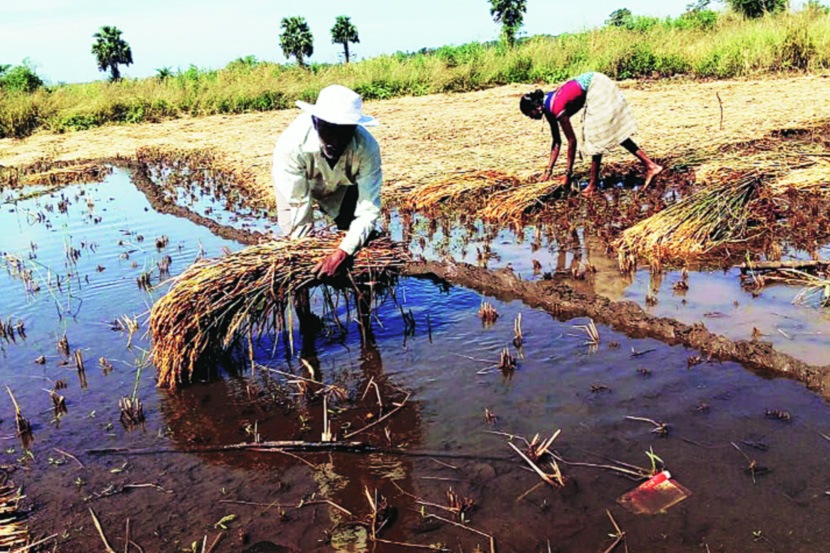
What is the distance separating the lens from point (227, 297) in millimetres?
4387

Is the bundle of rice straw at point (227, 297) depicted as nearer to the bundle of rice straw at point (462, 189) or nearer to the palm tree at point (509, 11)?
the bundle of rice straw at point (462, 189)

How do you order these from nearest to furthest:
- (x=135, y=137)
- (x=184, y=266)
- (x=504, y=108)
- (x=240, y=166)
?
(x=184, y=266), (x=240, y=166), (x=504, y=108), (x=135, y=137)

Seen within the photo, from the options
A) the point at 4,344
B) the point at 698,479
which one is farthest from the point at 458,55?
the point at 698,479

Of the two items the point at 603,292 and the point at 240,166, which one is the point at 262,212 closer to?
the point at 240,166

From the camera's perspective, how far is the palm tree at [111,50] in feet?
115

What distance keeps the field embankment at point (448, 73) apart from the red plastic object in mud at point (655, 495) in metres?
16.0

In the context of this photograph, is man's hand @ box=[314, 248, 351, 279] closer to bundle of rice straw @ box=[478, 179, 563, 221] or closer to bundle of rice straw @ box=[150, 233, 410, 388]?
bundle of rice straw @ box=[150, 233, 410, 388]

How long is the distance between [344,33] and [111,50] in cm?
1373

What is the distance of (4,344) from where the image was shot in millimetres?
5441

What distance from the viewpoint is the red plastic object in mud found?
9.70 ft

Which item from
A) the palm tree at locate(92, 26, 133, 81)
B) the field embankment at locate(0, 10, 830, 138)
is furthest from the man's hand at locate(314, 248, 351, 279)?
the palm tree at locate(92, 26, 133, 81)

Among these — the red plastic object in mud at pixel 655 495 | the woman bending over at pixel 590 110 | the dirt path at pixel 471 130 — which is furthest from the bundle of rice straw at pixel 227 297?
the dirt path at pixel 471 130

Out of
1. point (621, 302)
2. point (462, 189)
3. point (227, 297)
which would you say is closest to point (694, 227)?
point (621, 302)

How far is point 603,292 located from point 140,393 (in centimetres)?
348
